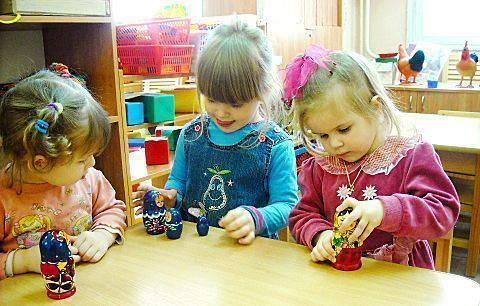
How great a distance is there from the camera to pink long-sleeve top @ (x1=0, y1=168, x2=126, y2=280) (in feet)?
3.15

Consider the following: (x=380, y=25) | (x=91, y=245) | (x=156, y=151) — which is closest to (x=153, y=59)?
(x=156, y=151)

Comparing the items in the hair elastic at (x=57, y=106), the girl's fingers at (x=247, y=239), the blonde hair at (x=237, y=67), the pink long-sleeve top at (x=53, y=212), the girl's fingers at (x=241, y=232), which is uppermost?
the blonde hair at (x=237, y=67)

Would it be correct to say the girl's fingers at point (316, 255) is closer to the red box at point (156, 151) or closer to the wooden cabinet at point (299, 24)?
the red box at point (156, 151)

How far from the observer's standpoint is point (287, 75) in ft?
3.16

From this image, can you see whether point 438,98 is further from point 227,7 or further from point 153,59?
point 153,59

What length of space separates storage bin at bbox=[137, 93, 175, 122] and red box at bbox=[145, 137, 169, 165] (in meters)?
0.10

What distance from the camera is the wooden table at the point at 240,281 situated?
2.50ft

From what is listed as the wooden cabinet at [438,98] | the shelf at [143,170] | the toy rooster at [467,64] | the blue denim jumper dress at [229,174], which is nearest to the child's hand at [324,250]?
the blue denim jumper dress at [229,174]

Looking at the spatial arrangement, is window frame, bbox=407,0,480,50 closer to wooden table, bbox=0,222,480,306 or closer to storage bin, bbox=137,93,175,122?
storage bin, bbox=137,93,175,122

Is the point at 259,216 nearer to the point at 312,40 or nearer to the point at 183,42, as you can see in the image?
the point at 183,42

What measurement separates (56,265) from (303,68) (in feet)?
1.82

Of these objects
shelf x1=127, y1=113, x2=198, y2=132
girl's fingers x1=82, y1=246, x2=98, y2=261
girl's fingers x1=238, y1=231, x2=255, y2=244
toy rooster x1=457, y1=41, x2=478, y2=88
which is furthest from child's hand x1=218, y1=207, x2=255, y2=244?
toy rooster x1=457, y1=41, x2=478, y2=88

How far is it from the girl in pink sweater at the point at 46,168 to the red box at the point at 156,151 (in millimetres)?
964

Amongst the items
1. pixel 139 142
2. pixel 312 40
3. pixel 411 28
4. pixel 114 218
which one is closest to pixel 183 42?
pixel 139 142
